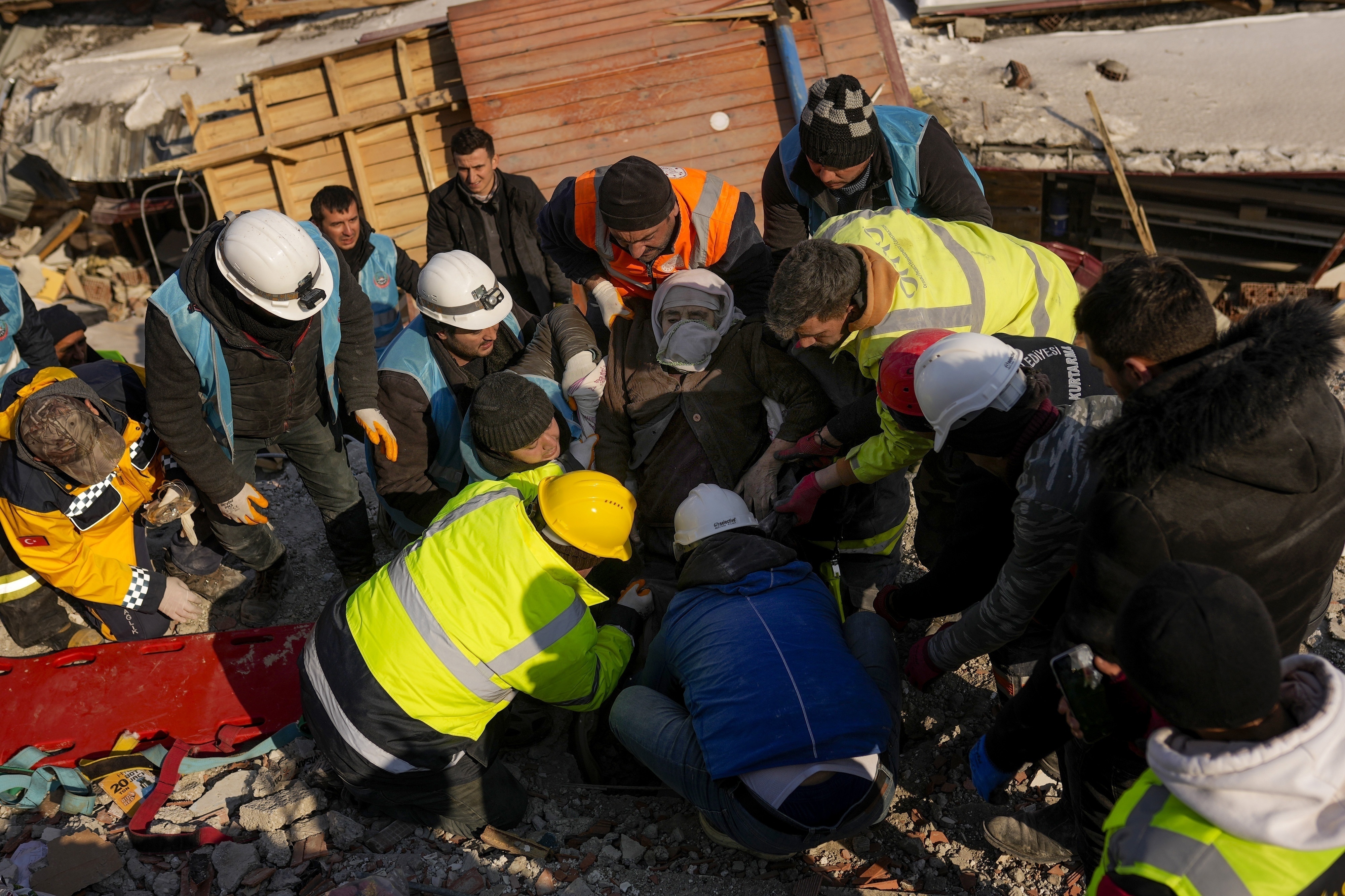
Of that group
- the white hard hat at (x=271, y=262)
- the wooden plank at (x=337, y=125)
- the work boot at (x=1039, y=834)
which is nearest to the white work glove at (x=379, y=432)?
the white hard hat at (x=271, y=262)

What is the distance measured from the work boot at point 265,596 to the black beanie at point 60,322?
6.83 feet

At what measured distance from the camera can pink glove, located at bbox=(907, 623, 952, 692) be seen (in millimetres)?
2965

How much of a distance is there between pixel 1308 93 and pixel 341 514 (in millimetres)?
8633

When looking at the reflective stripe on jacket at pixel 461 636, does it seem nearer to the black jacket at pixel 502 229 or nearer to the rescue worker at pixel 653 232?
the rescue worker at pixel 653 232

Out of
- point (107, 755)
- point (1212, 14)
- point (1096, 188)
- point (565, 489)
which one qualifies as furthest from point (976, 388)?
point (1212, 14)

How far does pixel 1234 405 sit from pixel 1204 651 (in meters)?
0.67

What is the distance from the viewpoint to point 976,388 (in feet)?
8.03

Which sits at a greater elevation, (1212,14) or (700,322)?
(700,322)

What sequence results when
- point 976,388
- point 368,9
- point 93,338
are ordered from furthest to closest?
point 368,9 → point 93,338 → point 976,388

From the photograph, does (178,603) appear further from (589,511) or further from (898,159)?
(898,159)

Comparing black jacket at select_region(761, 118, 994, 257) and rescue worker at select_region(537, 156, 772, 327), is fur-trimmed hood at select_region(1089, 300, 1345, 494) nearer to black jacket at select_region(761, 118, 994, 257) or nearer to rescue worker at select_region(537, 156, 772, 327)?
black jacket at select_region(761, 118, 994, 257)

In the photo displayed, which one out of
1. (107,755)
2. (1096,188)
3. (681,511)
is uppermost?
(681,511)

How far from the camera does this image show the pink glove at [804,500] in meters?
3.22

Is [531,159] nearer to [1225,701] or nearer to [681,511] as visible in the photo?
[681,511]
